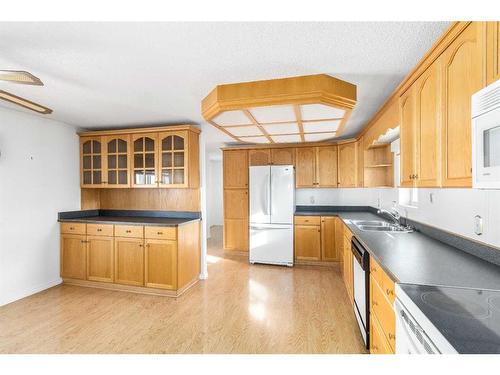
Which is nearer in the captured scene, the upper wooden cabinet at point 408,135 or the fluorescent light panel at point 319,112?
the upper wooden cabinet at point 408,135

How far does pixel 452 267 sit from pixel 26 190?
4.29 m

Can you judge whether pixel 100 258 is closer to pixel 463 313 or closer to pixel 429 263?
pixel 429 263

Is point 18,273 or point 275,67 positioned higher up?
point 275,67

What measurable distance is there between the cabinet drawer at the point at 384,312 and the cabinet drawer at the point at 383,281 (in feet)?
0.13

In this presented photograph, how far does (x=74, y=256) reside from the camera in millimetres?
3443

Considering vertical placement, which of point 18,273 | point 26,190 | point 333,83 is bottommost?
point 18,273

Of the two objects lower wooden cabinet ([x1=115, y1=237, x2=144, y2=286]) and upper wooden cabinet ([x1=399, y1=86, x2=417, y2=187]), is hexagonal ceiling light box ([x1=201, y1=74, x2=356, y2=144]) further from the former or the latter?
lower wooden cabinet ([x1=115, y1=237, x2=144, y2=286])

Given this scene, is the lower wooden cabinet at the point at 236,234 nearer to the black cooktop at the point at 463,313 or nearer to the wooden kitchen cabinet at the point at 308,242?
the wooden kitchen cabinet at the point at 308,242

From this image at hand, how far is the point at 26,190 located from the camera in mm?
3119

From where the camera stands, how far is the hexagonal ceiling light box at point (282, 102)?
2.03 meters

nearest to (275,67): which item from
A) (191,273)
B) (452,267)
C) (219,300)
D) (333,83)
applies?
(333,83)

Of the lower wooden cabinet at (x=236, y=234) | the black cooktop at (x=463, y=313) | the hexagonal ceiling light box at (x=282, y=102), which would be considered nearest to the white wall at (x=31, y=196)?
the hexagonal ceiling light box at (x=282, y=102)
